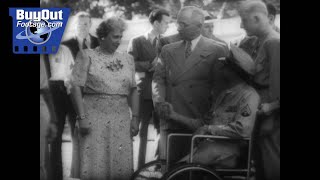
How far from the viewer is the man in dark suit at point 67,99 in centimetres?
584

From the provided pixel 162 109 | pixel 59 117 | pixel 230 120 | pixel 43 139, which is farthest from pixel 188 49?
pixel 43 139

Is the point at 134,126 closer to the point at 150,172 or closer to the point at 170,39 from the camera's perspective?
the point at 150,172

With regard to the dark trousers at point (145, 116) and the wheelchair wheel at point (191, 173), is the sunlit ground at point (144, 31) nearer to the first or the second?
the dark trousers at point (145, 116)

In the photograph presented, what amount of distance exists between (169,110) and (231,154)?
97 centimetres

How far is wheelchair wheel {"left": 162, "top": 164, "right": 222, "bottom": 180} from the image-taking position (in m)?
5.00

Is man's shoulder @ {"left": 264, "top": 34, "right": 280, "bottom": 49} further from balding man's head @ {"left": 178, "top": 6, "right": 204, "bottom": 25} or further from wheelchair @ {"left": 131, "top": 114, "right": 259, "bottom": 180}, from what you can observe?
wheelchair @ {"left": 131, "top": 114, "right": 259, "bottom": 180}

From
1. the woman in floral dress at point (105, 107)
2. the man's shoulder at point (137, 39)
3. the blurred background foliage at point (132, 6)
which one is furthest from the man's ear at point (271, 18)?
the woman in floral dress at point (105, 107)

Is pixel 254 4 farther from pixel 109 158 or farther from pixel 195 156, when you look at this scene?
pixel 109 158

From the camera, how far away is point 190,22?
18.8 ft

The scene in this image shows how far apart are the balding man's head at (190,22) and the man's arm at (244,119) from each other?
104 centimetres

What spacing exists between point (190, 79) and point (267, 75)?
0.89 m

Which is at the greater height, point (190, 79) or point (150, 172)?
point (190, 79)

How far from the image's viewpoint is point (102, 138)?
576cm

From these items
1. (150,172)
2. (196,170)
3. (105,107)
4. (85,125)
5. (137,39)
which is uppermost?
(137,39)
